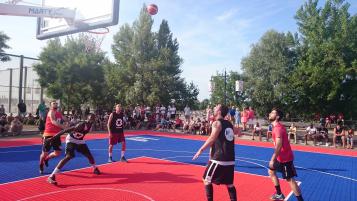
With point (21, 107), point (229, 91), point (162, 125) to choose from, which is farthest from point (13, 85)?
point (229, 91)

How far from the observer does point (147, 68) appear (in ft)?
128

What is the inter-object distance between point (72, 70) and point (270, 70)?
20.5 m

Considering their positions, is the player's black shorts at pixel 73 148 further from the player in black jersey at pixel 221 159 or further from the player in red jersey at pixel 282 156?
the player in red jersey at pixel 282 156

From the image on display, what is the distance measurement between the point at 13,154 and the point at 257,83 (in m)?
28.4

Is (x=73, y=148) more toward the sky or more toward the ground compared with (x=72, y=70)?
more toward the ground

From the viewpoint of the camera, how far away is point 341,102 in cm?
2942

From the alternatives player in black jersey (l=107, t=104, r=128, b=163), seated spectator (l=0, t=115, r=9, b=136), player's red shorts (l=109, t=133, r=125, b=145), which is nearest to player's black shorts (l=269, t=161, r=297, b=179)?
player in black jersey (l=107, t=104, r=128, b=163)

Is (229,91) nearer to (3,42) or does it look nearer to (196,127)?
(196,127)

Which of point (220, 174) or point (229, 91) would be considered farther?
point (229, 91)

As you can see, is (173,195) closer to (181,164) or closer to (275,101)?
(181,164)

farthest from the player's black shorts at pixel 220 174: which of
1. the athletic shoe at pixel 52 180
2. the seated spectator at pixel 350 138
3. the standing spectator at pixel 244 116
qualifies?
the standing spectator at pixel 244 116

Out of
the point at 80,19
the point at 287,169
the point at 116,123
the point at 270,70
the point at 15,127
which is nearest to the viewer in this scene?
the point at 287,169

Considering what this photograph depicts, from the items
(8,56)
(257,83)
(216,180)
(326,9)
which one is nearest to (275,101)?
(257,83)

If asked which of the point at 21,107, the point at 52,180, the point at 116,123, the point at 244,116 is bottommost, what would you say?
the point at 52,180
